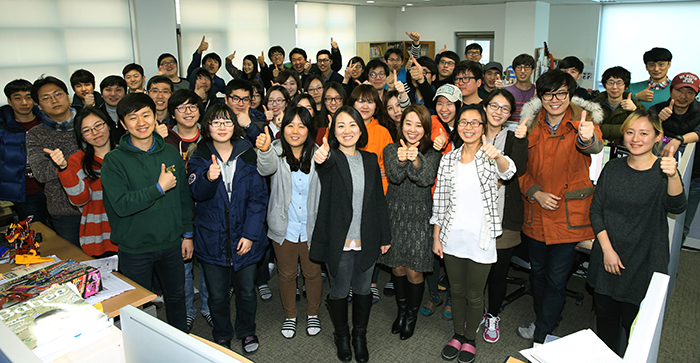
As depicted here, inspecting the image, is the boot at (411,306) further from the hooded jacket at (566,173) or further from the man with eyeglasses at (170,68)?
the man with eyeglasses at (170,68)

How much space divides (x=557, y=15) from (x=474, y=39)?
2.14 metres

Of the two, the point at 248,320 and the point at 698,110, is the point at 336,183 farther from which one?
the point at 698,110

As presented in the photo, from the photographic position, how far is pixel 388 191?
2.77 metres

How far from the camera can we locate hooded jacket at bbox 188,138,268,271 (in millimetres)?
2600

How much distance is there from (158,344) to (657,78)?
492 cm

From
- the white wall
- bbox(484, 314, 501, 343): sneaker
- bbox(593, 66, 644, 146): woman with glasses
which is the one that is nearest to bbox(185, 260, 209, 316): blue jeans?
bbox(484, 314, 501, 343): sneaker

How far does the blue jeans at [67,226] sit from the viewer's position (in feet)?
9.84

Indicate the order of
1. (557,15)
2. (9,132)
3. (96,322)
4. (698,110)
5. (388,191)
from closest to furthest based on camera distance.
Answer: (96,322)
(388,191)
(9,132)
(698,110)
(557,15)

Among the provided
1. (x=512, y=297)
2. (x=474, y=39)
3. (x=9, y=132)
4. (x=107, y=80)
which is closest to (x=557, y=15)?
(x=474, y=39)

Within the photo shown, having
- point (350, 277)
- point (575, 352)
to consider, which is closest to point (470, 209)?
point (350, 277)

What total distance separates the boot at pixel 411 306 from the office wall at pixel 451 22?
9911 mm

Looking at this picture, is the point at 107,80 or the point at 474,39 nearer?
the point at 107,80

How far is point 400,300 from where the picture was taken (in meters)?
3.00

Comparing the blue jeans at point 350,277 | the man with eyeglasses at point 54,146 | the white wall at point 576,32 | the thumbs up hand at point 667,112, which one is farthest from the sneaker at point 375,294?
the white wall at point 576,32
